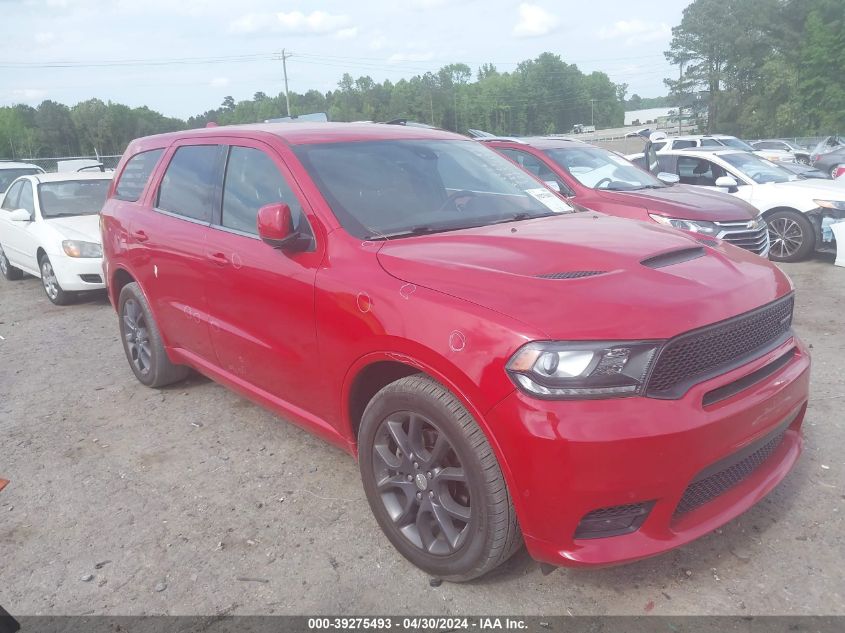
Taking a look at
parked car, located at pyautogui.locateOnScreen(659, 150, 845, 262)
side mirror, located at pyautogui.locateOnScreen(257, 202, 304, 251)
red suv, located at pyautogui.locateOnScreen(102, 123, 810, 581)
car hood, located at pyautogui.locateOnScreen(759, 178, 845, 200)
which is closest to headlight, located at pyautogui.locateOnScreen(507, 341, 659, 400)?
red suv, located at pyautogui.locateOnScreen(102, 123, 810, 581)

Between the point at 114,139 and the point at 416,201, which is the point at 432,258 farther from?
the point at 114,139

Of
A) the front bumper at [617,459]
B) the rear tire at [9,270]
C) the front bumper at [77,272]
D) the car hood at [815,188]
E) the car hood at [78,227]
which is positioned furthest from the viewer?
the rear tire at [9,270]

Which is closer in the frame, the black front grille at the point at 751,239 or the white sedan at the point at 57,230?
the black front grille at the point at 751,239

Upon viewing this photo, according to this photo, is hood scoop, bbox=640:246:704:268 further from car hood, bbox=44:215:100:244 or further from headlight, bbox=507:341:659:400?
car hood, bbox=44:215:100:244

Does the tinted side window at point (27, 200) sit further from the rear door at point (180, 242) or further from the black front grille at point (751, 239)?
the black front grille at point (751, 239)

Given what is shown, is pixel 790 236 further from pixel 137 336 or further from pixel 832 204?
pixel 137 336

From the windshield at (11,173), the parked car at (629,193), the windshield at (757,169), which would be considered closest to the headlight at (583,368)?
the parked car at (629,193)

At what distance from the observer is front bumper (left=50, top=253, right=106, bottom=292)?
804 cm

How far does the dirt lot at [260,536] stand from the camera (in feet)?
8.77

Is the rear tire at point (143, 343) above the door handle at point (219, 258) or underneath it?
underneath

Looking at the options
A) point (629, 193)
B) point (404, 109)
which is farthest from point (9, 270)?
point (404, 109)

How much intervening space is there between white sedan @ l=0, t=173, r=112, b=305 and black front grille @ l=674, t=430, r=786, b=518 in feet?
24.0

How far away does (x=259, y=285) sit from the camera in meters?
3.43

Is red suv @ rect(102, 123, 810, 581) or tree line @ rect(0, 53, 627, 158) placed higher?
tree line @ rect(0, 53, 627, 158)
